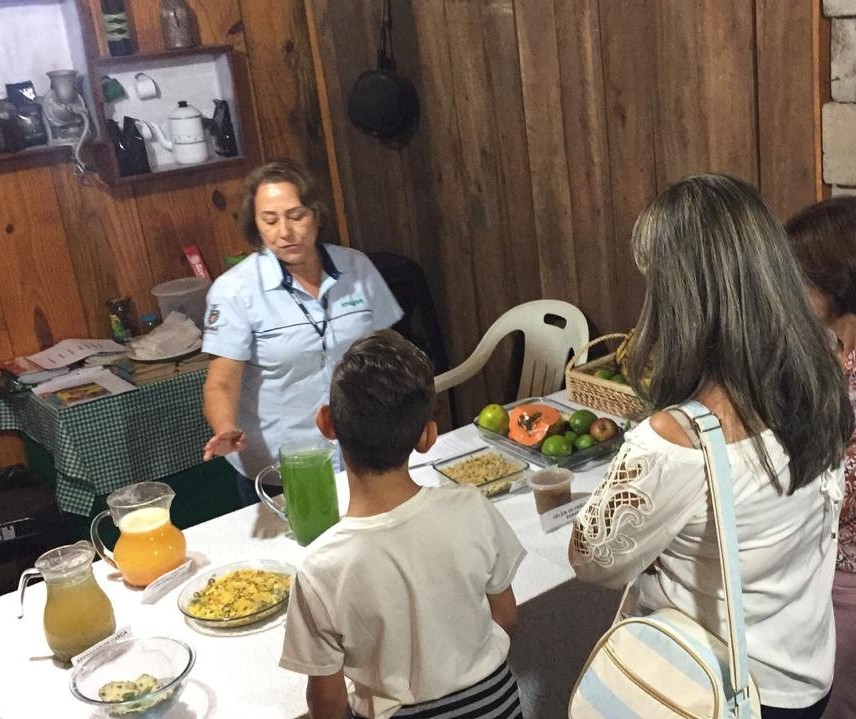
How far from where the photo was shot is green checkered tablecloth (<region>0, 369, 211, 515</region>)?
3174mm

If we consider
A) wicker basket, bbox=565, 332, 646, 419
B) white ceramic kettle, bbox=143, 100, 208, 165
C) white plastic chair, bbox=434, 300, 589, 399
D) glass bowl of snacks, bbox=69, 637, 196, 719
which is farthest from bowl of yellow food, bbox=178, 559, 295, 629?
white ceramic kettle, bbox=143, 100, 208, 165

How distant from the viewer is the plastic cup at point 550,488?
1.89 m

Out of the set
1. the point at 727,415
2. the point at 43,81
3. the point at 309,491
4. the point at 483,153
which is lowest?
the point at 309,491

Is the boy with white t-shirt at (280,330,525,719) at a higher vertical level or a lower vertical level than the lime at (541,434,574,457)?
higher

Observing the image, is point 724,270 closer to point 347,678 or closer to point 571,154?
point 347,678

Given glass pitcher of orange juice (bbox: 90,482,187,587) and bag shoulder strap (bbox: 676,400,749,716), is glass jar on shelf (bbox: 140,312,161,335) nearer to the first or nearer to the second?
glass pitcher of orange juice (bbox: 90,482,187,587)

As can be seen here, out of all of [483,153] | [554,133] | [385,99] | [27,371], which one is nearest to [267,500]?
[554,133]

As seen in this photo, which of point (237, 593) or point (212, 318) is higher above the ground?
point (212, 318)

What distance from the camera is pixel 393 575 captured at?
1.29 m

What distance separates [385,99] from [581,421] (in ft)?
6.00

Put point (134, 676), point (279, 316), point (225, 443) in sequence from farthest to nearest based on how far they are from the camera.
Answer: point (279, 316) < point (225, 443) < point (134, 676)

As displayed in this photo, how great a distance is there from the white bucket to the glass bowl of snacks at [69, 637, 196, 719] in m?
2.38

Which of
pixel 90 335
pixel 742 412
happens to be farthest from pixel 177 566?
pixel 90 335

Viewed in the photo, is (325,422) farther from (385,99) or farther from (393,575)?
(385,99)
